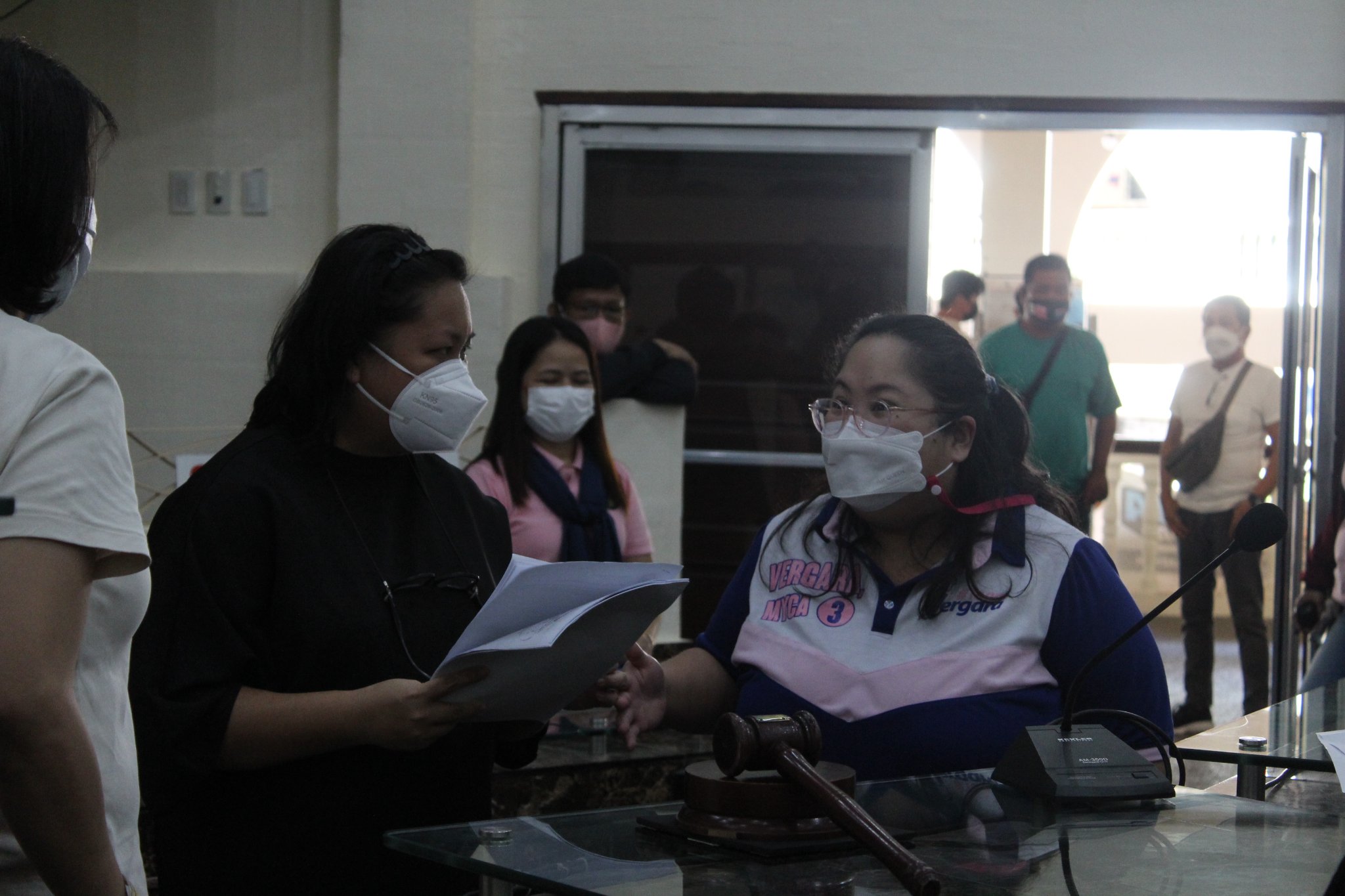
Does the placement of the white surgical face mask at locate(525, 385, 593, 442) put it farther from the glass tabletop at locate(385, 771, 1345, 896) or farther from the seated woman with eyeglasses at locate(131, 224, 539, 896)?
the glass tabletop at locate(385, 771, 1345, 896)

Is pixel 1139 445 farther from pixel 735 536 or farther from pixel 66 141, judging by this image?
pixel 66 141

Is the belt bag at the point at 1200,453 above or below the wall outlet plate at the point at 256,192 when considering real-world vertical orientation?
below

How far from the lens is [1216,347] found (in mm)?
6273

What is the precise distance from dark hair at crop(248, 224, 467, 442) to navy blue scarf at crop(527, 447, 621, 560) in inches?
69.5

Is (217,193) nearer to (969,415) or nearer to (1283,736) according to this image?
(969,415)

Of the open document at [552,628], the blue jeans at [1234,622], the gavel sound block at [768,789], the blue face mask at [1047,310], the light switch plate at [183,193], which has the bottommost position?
the blue jeans at [1234,622]

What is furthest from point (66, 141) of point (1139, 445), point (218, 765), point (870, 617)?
point (1139, 445)

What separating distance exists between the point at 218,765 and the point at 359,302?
65cm

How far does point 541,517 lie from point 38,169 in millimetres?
2517

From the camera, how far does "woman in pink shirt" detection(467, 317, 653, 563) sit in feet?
12.3

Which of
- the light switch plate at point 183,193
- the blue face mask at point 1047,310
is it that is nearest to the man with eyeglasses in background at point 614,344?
the blue face mask at point 1047,310

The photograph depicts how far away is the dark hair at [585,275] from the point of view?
189 inches

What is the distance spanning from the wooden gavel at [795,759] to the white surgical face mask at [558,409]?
236cm

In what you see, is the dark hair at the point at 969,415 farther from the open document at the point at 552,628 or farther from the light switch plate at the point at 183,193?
the light switch plate at the point at 183,193
